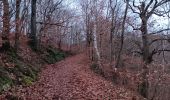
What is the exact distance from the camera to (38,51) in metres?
26.4

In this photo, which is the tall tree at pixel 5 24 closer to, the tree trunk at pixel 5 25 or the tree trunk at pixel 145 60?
the tree trunk at pixel 5 25

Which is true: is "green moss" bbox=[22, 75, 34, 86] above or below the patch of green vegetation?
below

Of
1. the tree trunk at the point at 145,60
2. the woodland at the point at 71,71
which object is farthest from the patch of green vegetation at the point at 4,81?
the tree trunk at the point at 145,60

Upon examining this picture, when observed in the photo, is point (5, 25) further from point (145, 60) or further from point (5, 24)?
point (145, 60)

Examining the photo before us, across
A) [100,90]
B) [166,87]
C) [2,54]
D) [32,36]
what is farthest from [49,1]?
[100,90]

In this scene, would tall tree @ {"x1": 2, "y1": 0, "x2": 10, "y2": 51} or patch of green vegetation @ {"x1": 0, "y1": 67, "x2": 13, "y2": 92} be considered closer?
patch of green vegetation @ {"x1": 0, "y1": 67, "x2": 13, "y2": 92}

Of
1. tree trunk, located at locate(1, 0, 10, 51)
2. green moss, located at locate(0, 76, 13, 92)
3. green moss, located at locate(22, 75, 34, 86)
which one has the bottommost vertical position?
green moss, located at locate(22, 75, 34, 86)

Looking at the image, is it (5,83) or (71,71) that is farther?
(71,71)

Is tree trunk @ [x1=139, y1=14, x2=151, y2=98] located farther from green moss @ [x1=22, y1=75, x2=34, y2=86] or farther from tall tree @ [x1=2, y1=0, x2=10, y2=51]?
tall tree @ [x1=2, y1=0, x2=10, y2=51]

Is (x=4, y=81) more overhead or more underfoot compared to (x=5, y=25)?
more underfoot

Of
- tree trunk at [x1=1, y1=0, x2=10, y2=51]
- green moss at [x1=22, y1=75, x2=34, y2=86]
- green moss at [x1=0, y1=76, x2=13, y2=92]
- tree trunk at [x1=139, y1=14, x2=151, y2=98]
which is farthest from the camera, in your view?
tree trunk at [x1=139, y1=14, x2=151, y2=98]

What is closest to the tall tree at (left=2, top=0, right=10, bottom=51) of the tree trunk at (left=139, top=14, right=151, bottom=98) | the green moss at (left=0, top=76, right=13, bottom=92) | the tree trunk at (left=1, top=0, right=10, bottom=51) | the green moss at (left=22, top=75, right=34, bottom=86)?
the tree trunk at (left=1, top=0, right=10, bottom=51)

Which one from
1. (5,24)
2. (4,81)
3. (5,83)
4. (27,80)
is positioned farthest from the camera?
(5,24)

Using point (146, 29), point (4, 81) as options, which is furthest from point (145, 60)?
point (4, 81)
